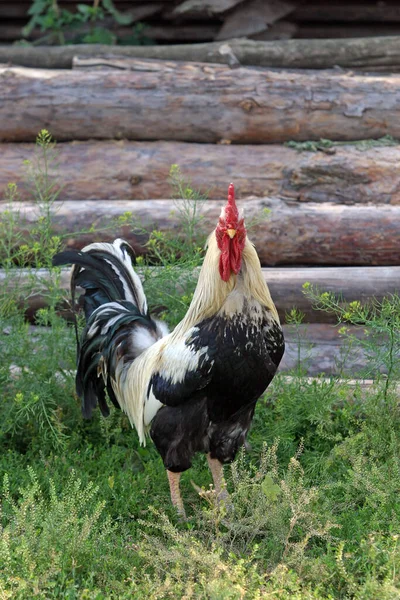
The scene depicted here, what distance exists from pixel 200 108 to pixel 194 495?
11.5ft

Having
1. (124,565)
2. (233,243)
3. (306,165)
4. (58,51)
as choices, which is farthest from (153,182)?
(124,565)

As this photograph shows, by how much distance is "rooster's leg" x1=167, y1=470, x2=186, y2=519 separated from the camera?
4.26 meters

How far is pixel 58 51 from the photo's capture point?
24.4ft

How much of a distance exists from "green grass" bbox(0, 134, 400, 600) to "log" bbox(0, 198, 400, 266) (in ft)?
1.80

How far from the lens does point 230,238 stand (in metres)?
3.67

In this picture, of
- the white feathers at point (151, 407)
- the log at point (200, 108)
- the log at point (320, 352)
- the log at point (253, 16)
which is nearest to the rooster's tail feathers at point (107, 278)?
the white feathers at point (151, 407)

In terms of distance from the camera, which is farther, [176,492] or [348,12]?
[348,12]

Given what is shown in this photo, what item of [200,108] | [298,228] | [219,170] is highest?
[200,108]

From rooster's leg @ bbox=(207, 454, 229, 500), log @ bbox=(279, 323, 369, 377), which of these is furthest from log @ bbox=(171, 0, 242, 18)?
rooster's leg @ bbox=(207, 454, 229, 500)

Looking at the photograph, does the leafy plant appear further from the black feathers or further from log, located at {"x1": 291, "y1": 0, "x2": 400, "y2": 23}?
the black feathers

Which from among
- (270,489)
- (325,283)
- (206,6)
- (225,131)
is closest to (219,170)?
(225,131)

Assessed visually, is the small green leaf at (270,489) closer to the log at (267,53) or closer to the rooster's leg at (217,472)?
the rooster's leg at (217,472)

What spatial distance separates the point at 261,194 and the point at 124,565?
3.67 metres

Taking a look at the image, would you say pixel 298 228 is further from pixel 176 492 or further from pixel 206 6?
pixel 206 6
